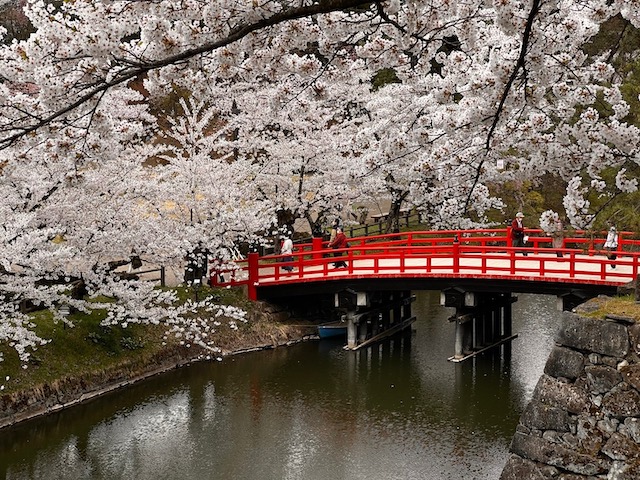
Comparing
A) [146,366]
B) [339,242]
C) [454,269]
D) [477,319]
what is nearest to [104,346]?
[146,366]

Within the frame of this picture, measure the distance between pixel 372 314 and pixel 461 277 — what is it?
3182mm

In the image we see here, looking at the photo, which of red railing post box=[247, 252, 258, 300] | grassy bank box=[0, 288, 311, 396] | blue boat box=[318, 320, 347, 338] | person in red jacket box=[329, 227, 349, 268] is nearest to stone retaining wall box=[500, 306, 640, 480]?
grassy bank box=[0, 288, 311, 396]

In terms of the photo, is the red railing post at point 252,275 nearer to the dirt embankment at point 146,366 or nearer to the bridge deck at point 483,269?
the bridge deck at point 483,269

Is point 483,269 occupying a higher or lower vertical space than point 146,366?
Result: higher

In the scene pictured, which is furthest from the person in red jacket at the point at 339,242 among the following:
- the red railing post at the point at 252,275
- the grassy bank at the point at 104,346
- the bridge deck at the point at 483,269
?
the grassy bank at the point at 104,346

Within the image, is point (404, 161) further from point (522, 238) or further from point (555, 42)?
point (555, 42)

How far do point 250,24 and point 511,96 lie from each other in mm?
3602

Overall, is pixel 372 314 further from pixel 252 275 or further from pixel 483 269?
pixel 483 269

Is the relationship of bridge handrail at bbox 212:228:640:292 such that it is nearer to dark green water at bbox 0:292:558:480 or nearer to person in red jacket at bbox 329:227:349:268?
person in red jacket at bbox 329:227:349:268

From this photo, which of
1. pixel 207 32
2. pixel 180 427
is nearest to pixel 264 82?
pixel 180 427

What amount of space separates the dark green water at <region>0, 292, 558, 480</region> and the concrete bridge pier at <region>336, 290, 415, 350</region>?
0.72m

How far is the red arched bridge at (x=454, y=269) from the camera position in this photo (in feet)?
58.3

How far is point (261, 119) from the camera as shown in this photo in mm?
24703

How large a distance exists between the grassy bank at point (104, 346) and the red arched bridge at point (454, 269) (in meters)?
1.02
